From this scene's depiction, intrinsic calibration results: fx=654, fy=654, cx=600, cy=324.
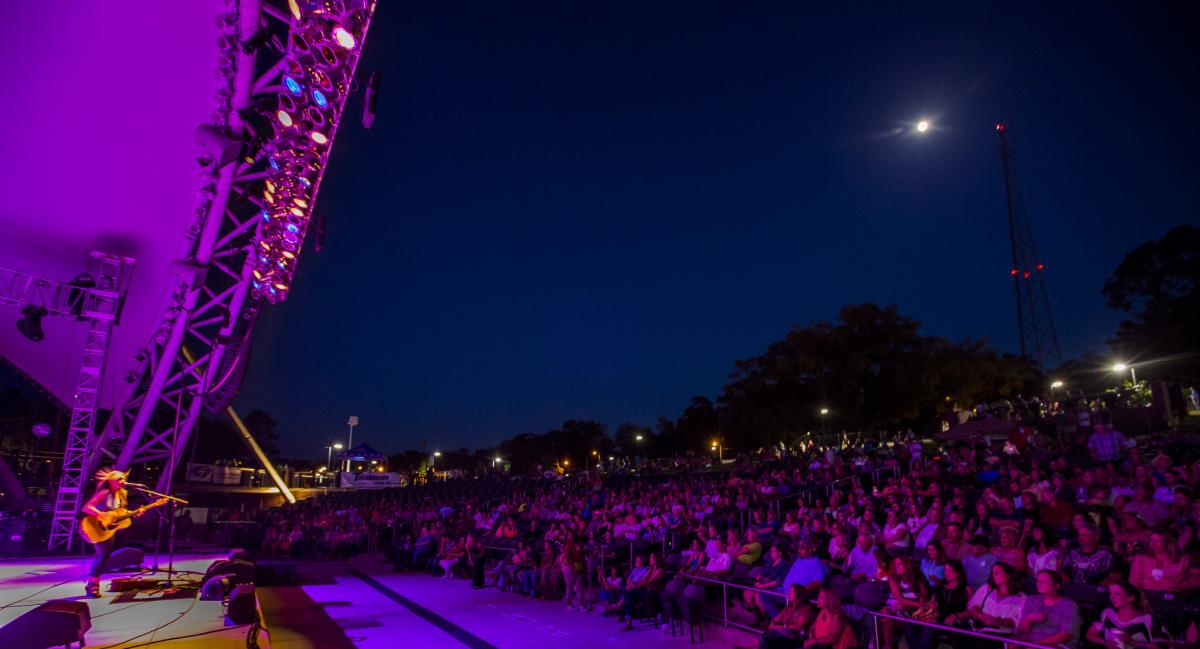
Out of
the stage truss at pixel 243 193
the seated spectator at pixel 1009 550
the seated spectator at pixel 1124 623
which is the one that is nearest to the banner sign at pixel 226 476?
the stage truss at pixel 243 193

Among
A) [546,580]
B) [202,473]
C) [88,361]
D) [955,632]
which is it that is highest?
[88,361]

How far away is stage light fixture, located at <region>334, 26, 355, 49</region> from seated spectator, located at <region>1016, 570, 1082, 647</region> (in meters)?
10.6

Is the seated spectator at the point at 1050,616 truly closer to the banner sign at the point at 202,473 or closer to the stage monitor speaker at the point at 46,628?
the stage monitor speaker at the point at 46,628

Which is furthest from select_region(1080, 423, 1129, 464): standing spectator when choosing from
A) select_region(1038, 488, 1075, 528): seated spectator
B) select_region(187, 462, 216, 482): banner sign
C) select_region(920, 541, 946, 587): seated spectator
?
select_region(187, 462, 216, 482): banner sign

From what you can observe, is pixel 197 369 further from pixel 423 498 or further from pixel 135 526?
pixel 423 498

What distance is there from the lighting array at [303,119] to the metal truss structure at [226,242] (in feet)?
0.13

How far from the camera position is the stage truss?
1008cm

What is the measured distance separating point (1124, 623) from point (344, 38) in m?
11.2

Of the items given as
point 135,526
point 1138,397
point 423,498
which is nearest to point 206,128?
point 135,526

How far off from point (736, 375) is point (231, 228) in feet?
73.3

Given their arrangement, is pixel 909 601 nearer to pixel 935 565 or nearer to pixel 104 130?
pixel 935 565

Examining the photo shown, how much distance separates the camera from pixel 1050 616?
16.3ft

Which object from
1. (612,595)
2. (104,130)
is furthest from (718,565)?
(104,130)

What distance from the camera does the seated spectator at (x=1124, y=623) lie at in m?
4.55
